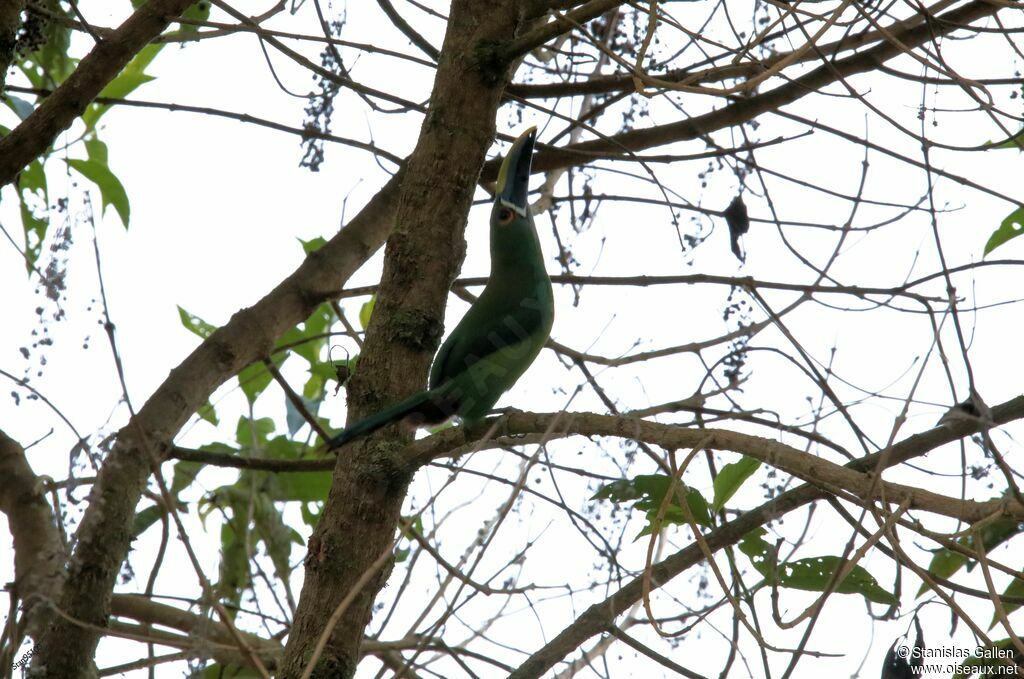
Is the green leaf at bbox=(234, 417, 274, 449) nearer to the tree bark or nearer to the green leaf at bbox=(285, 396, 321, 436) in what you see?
the green leaf at bbox=(285, 396, 321, 436)

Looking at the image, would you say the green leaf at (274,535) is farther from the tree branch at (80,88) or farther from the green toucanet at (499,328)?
the tree branch at (80,88)

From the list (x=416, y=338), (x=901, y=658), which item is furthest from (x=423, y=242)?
(x=901, y=658)

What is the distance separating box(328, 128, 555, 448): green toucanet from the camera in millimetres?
2596

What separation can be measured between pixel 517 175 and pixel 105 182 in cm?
143

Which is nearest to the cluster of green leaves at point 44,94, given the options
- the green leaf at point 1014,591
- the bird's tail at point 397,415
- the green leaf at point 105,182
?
the green leaf at point 105,182

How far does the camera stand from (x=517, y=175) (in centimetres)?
331

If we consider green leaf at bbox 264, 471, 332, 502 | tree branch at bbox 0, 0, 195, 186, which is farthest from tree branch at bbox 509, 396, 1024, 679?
tree branch at bbox 0, 0, 195, 186

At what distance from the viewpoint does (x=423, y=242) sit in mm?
2637

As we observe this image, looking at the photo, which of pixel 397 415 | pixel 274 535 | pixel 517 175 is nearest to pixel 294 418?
pixel 274 535

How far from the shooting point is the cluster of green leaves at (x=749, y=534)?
2256mm

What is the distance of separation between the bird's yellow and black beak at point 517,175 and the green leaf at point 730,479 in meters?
1.23

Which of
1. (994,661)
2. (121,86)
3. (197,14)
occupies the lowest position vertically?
(994,661)

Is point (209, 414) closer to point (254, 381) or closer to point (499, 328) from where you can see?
point (254, 381)

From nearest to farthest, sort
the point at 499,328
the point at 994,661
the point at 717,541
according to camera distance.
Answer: the point at 994,661
the point at 717,541
the point at 499,328
